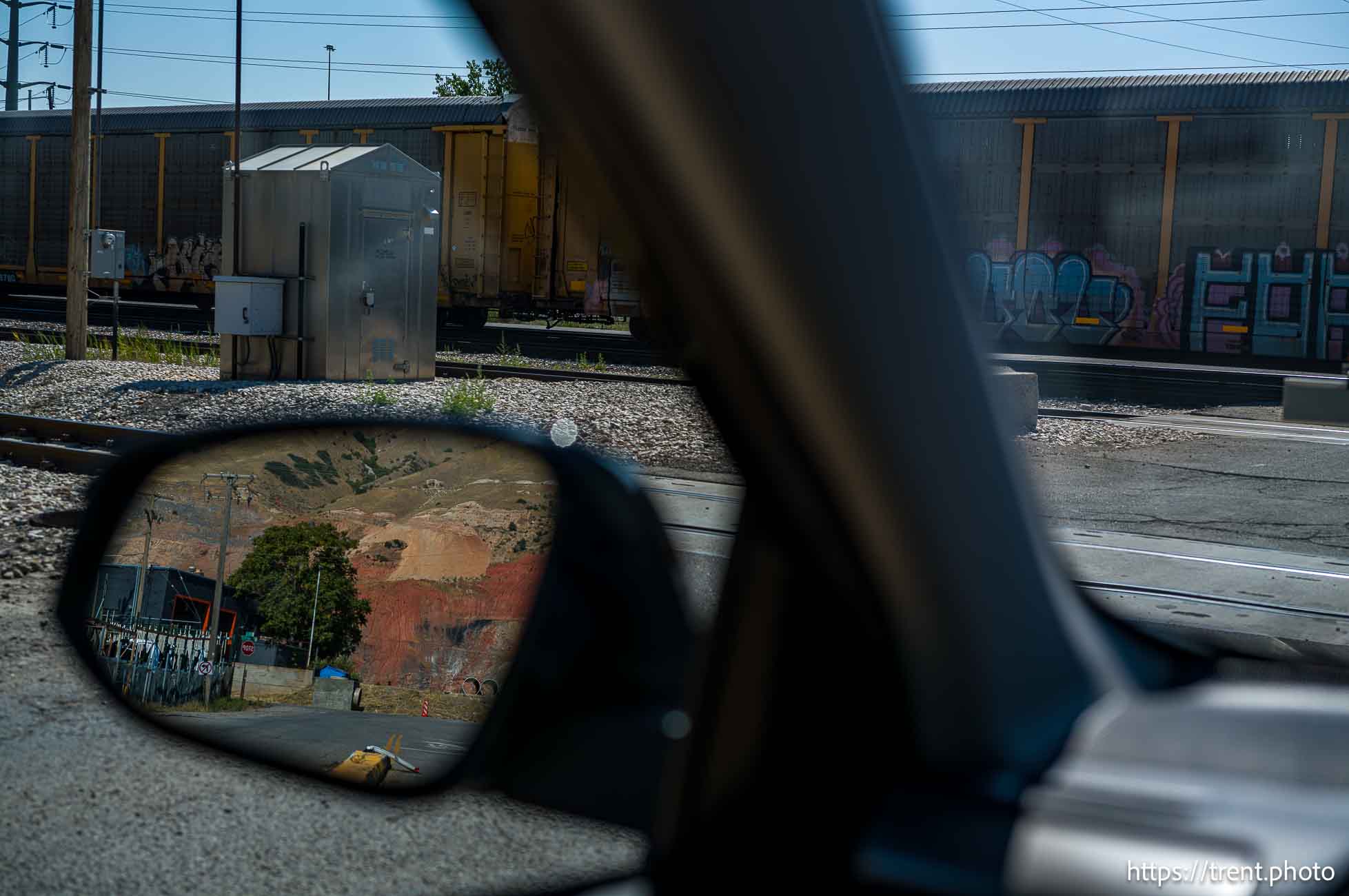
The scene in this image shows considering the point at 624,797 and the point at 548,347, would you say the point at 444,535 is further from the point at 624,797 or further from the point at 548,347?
the point at 548,347

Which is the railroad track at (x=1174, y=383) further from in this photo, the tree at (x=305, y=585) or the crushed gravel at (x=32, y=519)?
the tree at (x=305, y=585)

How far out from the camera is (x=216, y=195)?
24781 millimetres

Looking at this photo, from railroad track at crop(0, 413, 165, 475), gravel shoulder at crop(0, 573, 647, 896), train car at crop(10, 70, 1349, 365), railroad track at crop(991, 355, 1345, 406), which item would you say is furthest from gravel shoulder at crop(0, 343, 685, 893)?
railroad track at crop(991, 355, 1345, 406)

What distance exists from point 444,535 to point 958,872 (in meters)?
0.59

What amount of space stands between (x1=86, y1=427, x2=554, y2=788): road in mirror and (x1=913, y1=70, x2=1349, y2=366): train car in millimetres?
2171

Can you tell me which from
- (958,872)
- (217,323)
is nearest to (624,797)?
(958,872)

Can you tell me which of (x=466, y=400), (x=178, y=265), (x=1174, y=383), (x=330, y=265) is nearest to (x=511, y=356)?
(x=330, y=265)

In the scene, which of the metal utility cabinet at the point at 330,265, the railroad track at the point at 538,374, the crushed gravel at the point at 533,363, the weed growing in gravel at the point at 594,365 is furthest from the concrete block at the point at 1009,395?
the weed growing in gravel at the point at 594,365

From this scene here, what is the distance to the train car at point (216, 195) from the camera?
2206 centimetres

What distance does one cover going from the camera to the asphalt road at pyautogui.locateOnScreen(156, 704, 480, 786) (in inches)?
43.9

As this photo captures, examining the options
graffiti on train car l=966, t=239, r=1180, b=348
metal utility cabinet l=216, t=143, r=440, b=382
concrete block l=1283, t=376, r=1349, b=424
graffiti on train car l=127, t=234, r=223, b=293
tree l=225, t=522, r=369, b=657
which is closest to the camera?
tree l=225, t=522, r=369, b=657

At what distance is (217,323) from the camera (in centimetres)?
1312

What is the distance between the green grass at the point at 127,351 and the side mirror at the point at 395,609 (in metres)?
14.4

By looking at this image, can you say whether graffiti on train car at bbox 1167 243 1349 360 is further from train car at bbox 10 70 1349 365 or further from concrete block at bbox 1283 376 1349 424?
concrete block at bbox 1283 376 1349 424
